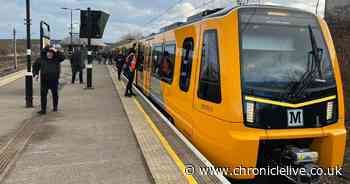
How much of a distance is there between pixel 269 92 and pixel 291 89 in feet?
1.14

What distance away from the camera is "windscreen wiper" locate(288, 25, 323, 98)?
217 inches

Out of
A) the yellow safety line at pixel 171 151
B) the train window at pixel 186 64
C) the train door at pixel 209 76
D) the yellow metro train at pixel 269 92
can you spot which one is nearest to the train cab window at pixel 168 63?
the train window at pixel 186 64

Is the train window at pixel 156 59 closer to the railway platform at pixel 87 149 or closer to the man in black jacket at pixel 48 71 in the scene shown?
the railway platform at pixel 87 149

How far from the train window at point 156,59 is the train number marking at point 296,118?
5.96 meters

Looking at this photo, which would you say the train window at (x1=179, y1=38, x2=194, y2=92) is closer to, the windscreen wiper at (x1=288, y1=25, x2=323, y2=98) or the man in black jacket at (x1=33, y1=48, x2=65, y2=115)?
the windscreen wiper at (x1=288, y1=25, x2=323, y2=98)

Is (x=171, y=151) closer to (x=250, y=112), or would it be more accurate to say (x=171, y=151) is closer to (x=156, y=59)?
(x=250, y=112)

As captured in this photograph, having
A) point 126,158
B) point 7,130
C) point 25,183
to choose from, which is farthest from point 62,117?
point 25,183

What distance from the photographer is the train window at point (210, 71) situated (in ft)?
18.7

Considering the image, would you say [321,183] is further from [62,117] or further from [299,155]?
[62,117]

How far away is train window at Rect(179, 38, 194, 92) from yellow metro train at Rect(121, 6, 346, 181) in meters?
0.78

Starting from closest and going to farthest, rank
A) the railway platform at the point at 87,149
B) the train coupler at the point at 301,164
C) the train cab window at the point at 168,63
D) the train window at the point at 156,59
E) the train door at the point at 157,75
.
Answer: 1. the railway platform at the point at 87,149
2. the train coupler at the point at 301,164
3. the train cab window at the point at 168,63
4. the train door at the point at 157,75
5. the train window at the point at 156,59

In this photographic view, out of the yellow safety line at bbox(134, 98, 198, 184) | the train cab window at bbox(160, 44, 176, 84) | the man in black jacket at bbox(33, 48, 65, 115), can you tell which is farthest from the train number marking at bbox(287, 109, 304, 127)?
the man in black jacket at bbox(33, 48, 65, 115)

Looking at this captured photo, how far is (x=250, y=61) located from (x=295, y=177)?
167 cm

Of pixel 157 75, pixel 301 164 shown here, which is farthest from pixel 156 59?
pixel 301 164
